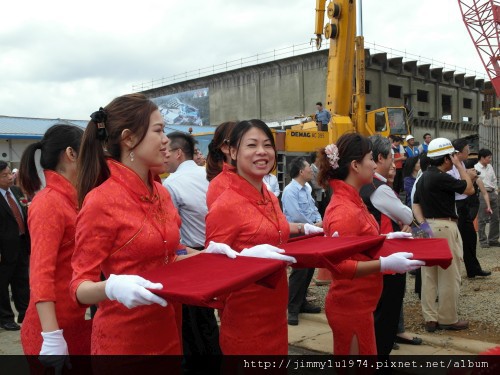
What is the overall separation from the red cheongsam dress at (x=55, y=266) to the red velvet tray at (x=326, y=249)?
103cm

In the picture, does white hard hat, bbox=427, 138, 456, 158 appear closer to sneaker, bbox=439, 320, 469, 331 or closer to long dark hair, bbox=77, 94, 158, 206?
sneaker, bbox=439, 320, 469, 331

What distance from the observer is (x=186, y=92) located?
37.3m

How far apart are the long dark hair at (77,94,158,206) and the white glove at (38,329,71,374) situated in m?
0.58

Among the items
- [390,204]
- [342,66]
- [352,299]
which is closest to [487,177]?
[342,66]

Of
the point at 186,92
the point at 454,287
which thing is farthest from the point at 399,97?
the point at 454,287

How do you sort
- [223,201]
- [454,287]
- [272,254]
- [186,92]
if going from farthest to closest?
1. [186,92]
2. [454,287]
3. [223,201]
4. [272,254]

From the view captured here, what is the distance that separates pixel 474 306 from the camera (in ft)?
18.1

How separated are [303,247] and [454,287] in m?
3.07

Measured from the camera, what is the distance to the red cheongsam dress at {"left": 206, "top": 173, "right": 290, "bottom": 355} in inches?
92.1

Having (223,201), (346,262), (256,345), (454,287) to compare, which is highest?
(223,201)

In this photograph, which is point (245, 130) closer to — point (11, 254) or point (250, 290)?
point (250, 290)

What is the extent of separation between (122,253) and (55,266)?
0.57m

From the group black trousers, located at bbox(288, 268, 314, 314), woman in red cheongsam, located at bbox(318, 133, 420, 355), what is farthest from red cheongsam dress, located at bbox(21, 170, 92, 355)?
black trousers, located at bbox(288, 268, 314, 314)

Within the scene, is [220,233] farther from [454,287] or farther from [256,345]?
[454,287]
